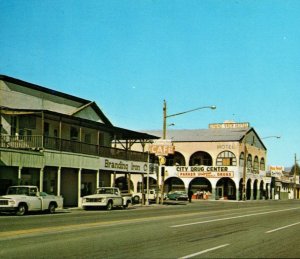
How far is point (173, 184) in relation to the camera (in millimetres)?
79188

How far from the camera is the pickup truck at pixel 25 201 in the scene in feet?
87.4

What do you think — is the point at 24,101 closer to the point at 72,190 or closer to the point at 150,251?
the point at 72,190

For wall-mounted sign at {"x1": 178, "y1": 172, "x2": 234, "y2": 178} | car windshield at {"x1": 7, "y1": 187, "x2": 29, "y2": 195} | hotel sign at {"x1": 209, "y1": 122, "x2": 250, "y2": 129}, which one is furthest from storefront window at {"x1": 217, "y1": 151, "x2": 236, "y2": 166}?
car windshield at {"x1": 7, "y1": 187, "x2": 29, "y2": 195}

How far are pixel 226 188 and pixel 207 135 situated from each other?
8.28 metres

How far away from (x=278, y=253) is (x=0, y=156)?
2077 centimetres

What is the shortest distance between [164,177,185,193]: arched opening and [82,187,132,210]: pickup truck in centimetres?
4275

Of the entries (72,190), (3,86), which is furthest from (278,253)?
(72,190)

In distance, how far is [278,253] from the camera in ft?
40.4

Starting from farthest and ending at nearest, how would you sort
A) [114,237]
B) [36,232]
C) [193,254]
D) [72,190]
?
1. [72,190]
2. [36,232]
3. [114,237]
4. [193,254]

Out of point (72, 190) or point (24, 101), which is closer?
point (24, 101)

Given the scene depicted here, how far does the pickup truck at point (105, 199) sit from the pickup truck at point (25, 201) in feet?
11.9

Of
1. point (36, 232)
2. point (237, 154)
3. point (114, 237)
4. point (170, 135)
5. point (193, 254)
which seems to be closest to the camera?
point (193, 254)

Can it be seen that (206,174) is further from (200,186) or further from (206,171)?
(200,186)

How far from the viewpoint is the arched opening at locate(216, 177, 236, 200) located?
77.2 m
